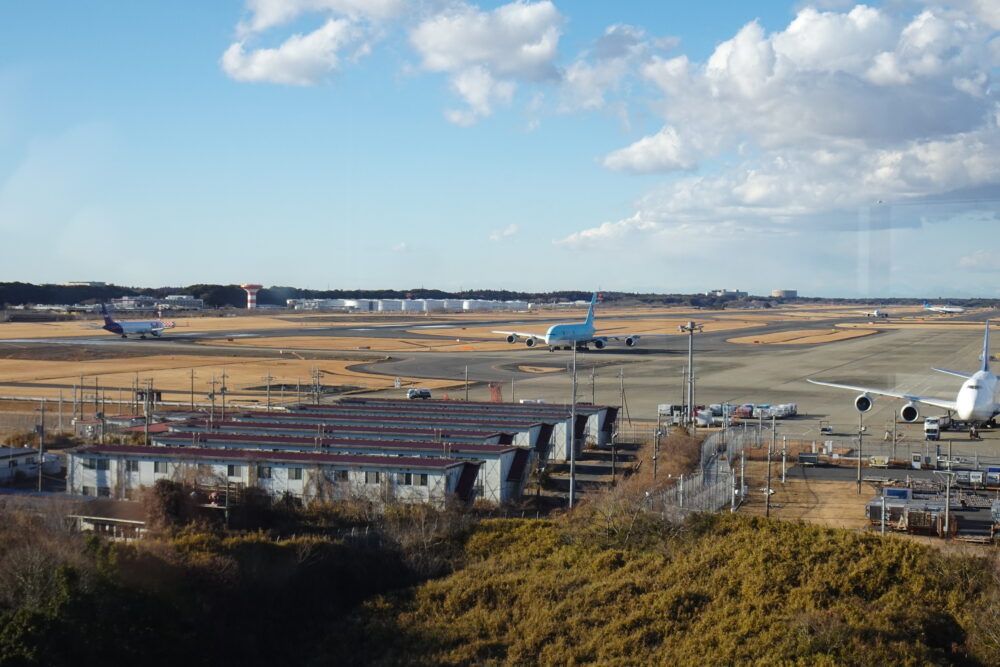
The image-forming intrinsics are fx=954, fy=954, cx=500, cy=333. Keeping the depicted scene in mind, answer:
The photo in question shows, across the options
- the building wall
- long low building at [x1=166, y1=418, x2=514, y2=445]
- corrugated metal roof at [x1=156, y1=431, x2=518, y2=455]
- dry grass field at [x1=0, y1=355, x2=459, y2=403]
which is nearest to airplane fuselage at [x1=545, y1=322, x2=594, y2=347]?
dry grass field at [x1=0, y1=355, x2=459, y2=403]

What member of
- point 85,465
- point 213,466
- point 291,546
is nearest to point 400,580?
point 291,546

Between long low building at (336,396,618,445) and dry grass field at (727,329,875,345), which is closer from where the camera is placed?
long low building at (336,396,618,445)

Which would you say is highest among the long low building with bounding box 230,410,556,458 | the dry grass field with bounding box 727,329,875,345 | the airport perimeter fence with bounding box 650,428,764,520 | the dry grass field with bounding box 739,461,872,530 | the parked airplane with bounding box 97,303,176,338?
the parked airplane with bounding box 97,303,176,338

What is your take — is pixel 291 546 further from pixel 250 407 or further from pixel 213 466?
pixel 250 407

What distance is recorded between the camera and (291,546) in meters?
26.0

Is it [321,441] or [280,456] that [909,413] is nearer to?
[321,441]

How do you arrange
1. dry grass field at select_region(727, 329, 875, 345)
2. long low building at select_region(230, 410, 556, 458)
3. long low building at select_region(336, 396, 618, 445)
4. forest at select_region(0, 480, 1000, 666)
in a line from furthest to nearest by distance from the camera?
dry grass field at select_region(727, 329, 875, 345)
long low building at select_region(336, 396, 618, 445)
long low building at select_region(230, 410, 556, 458)
forest at select_region(0, 480, 1000, 666)

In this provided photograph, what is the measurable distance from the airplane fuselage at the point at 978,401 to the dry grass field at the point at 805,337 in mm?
85312

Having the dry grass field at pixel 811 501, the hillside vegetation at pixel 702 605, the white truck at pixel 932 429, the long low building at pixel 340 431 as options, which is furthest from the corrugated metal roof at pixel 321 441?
the white truck at pixel 932 429

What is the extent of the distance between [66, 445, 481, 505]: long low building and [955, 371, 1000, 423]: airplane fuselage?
3203 centimetres

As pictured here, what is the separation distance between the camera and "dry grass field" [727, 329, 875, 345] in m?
145

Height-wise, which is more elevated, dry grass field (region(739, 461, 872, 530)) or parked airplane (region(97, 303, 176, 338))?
parked airplane (region(97, 303, 176, 338))

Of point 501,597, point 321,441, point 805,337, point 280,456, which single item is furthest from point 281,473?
point 805,337

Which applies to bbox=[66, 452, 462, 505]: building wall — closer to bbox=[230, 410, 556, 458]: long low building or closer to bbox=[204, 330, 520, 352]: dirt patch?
bbox=[230, 410, 556, 458]: long low building
